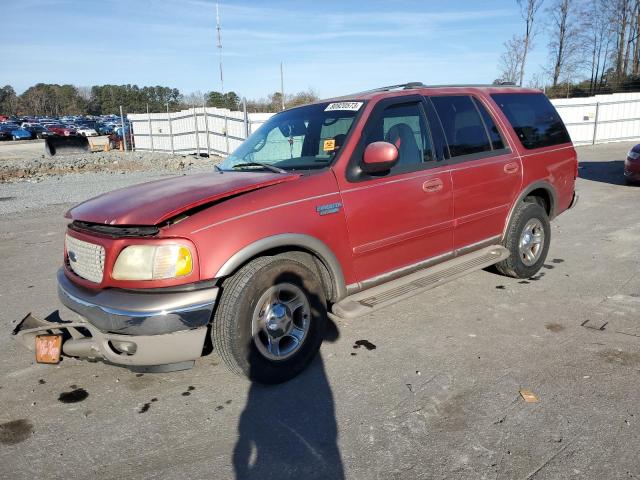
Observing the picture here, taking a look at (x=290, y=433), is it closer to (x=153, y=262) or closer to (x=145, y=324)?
(x=145, y=324)

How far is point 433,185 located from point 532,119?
6.62 ft

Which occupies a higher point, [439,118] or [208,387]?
[439,118]

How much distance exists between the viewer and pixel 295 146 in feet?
14.0

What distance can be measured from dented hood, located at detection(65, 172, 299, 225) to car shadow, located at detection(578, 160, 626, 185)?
1126cm

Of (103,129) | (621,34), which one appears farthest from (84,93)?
(621,34)

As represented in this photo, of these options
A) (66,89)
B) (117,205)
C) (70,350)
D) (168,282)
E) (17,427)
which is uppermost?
(66,89)

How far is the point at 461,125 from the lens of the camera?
463 cm

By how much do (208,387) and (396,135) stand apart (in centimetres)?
243

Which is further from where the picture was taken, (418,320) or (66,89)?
(66,89)

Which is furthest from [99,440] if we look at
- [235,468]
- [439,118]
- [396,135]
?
[439,118]

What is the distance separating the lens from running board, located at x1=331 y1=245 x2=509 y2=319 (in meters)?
3.54

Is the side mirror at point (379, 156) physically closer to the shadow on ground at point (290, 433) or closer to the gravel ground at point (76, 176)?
the shadow on ground at point (290, 433)

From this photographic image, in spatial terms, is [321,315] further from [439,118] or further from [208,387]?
[439,118]

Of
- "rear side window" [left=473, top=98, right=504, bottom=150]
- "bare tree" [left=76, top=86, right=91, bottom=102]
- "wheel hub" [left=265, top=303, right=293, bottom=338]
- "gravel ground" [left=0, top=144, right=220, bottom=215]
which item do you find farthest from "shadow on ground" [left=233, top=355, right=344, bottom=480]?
"bare tree" [left=76, top=86, right=91, bottom=102]
